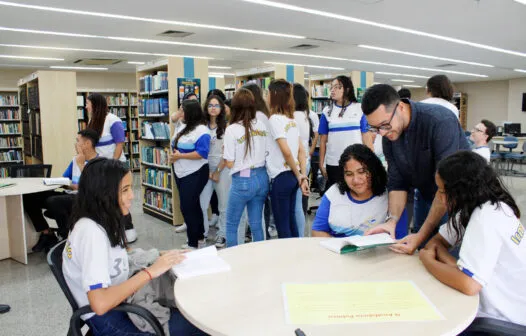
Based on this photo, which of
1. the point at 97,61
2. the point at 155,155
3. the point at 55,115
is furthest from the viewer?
the point at 97,61

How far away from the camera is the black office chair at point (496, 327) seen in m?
1.30

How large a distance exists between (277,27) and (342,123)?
4.36 metres

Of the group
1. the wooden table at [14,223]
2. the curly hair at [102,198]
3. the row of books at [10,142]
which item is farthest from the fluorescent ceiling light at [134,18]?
the curly hair at [102,198]

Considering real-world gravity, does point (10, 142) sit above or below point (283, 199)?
above

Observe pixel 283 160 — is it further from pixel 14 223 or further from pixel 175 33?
pixel 175 33

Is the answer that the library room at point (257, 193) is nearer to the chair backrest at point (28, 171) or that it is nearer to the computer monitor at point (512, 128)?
the chair backrest at point (28, 171)

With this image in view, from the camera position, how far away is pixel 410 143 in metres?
2.13

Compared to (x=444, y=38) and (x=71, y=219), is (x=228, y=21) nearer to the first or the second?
(x=444, y=38)

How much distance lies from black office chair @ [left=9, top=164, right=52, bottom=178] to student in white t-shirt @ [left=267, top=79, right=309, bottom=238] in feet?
9.80

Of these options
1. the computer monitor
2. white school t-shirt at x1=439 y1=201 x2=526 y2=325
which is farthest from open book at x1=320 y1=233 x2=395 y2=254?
the computer monitor

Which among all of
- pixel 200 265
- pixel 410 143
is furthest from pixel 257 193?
pixel 200 265

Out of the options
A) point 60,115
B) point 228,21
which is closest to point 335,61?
point 228,21

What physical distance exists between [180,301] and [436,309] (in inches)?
33.0

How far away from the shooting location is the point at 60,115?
265 inches
